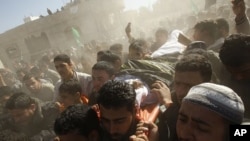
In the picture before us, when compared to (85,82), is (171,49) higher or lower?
higher

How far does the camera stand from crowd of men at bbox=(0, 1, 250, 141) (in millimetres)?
1822

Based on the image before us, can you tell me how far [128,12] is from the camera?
26234 millimetres

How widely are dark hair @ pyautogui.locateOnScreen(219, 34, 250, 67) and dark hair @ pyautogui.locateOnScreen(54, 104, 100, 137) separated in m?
1.39

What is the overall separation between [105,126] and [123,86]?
41cm

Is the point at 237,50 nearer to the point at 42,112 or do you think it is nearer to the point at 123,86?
the point at 123,86

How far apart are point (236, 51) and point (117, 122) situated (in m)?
1.30

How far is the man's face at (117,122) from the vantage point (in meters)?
2.40

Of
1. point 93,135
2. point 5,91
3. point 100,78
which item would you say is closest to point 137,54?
point 100,78

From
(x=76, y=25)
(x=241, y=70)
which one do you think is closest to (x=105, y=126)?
(x=241, y=70)

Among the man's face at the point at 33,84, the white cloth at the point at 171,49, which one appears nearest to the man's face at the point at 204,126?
the white cloth at the point at 171,49

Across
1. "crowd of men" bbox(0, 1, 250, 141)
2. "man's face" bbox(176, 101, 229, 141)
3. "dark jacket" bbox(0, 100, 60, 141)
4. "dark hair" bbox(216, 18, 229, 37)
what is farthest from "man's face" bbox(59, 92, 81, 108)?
"dark hair" bbox(216, 18, 229, 37)

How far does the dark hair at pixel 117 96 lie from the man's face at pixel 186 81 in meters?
0.44

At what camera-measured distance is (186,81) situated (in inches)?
100

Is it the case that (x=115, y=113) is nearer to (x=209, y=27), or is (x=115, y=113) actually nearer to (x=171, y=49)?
(x=171, y=49)
